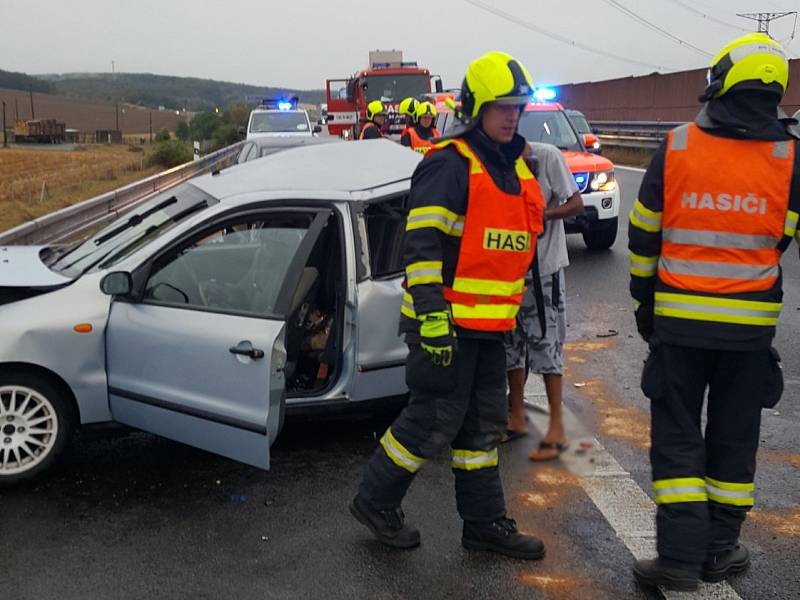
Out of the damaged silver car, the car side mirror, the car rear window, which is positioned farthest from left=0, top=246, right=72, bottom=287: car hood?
the car rear window

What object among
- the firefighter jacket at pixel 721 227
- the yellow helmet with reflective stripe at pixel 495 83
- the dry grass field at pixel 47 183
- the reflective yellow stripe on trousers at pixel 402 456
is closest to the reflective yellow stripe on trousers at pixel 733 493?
the firefighter jacket at pixel 721 227

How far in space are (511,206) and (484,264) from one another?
25cm

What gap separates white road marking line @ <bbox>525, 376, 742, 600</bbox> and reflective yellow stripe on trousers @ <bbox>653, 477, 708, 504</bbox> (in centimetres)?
36

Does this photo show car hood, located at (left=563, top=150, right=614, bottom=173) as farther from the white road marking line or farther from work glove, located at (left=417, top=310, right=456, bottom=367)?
work glove, located at (left=417, top=310, right=456, bottom=367)

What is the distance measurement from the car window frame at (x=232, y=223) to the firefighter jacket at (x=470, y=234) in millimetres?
1001

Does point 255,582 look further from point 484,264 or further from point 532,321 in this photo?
point 532,321

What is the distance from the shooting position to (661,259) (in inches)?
137

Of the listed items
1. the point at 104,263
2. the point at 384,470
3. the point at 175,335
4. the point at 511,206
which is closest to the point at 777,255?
the point at 511,206

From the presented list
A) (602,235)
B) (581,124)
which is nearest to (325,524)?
(602,235)

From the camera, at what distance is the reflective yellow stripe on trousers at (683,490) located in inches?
134

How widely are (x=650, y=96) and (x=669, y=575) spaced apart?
32442 mm

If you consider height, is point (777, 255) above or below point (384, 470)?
above

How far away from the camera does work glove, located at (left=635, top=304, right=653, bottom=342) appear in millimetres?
3600

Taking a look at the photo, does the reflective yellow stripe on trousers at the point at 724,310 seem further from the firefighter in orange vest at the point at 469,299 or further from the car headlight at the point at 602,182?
the car headlight at the point at 602,182
